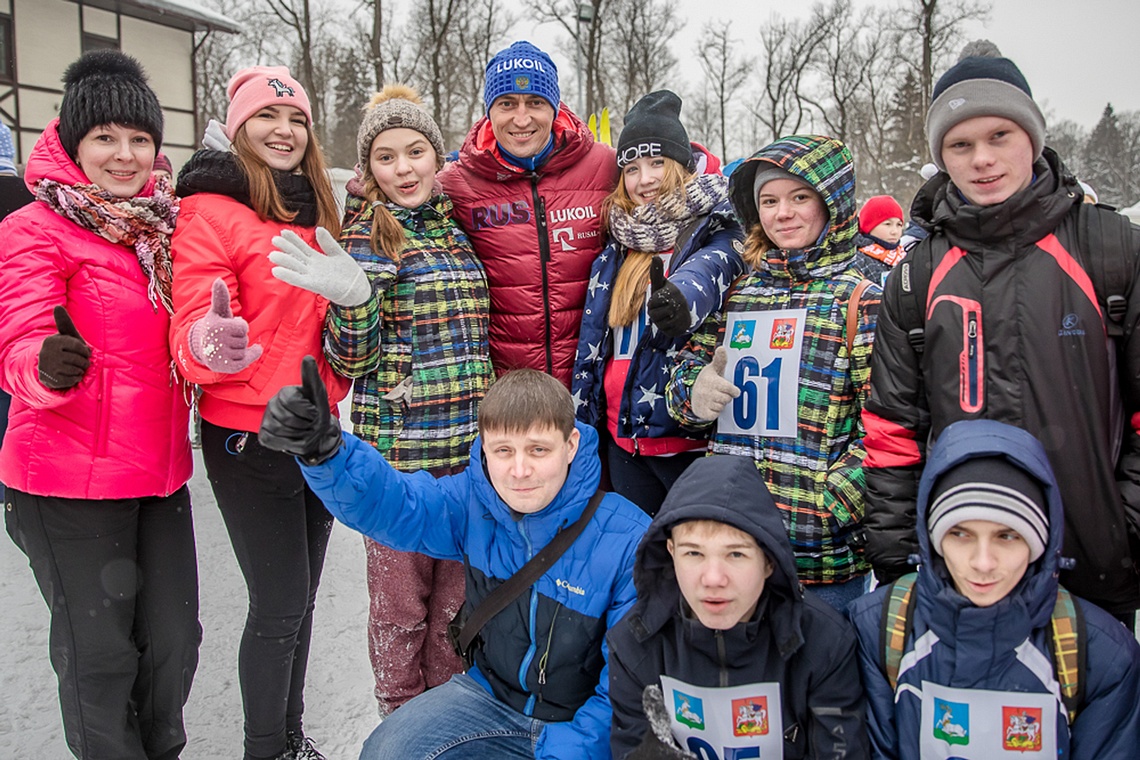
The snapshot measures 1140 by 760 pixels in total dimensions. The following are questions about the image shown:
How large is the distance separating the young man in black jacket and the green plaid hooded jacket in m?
0.15

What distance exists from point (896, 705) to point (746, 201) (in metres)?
1.58

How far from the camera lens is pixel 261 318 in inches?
96.1

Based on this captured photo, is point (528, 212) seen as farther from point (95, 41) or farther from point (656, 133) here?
point (95, 41)

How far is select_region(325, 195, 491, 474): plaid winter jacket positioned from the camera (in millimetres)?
2646

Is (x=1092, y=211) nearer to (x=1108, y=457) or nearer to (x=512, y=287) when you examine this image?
(x=1108, y=457)

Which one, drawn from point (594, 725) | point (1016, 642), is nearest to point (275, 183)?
point (594, 725)

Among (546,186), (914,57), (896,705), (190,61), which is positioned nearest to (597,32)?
(914,57)

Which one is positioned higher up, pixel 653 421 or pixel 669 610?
pixel 653 421

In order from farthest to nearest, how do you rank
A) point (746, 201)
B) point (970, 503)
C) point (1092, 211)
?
point (746, 201)
point (1092, 211)
point (970, 503)

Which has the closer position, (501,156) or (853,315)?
(853,315)

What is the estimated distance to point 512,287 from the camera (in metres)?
2.92

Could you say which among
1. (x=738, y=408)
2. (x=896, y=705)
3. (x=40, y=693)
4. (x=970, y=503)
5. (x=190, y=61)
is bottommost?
(x=40, y=693)

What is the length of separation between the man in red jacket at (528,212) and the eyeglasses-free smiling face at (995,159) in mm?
1375

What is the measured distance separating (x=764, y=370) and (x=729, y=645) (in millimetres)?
853
